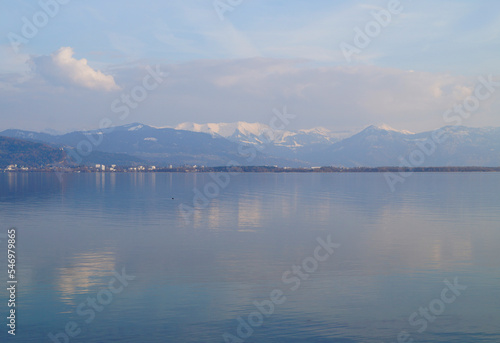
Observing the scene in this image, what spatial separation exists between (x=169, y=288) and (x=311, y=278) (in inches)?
270

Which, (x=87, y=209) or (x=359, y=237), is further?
(x=87, y=209)

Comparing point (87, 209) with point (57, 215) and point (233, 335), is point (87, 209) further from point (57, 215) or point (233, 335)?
point (233, 335)

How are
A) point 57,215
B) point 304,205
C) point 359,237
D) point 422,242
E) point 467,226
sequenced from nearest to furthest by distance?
point 422,242 < point 359,237 < point 467,226 < point 57,215 < point 304,205

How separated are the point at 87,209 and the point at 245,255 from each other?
31799 mm

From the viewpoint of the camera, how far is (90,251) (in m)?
29.9

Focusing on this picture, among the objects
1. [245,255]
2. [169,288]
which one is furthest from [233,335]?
[245,255]

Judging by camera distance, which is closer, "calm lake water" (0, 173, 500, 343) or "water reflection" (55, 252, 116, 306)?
"calm lake water" (0, 173, 500, 343)

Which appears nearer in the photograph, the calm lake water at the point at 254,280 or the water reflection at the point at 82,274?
the calm lake water at the point at 254,280

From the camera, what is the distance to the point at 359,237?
35375mm

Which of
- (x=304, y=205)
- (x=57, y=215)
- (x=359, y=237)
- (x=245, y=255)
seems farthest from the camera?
(x=304, y=205)

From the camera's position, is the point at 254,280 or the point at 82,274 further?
the point at 82,274

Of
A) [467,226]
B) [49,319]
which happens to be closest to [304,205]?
[467,226]

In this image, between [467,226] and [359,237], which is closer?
[359,237]

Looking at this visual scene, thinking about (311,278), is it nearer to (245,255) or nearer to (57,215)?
(245,255)
